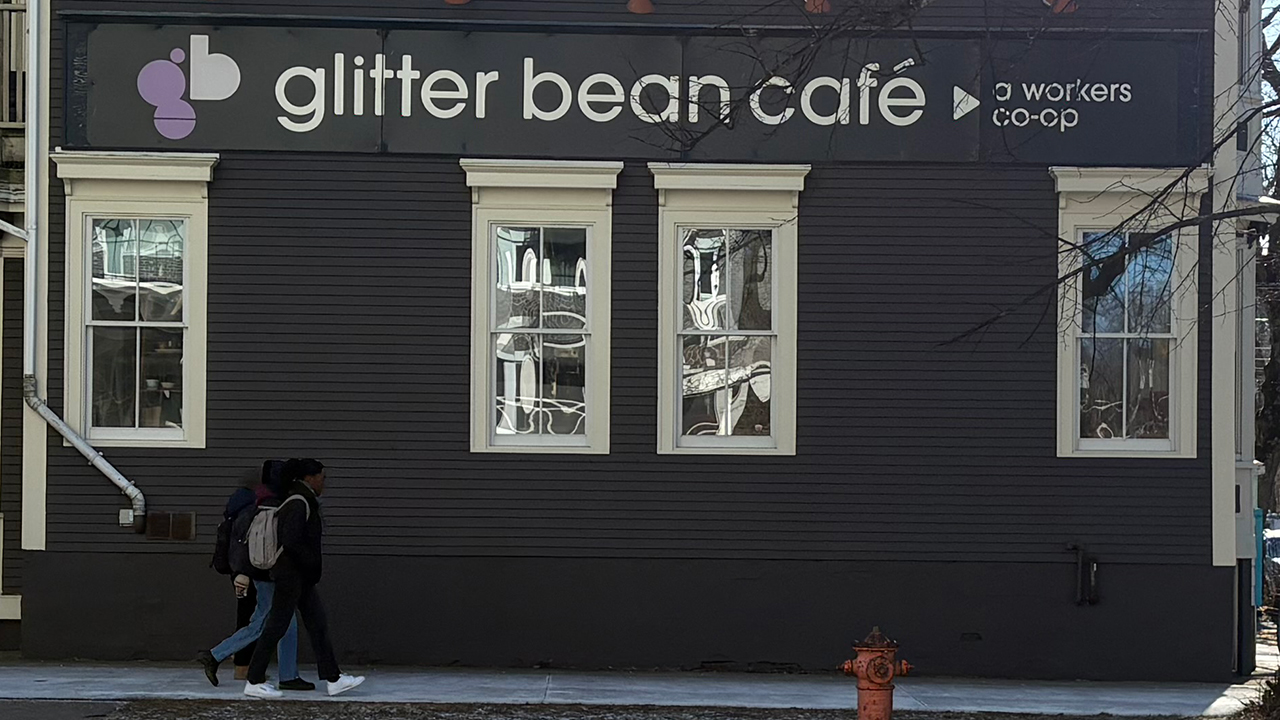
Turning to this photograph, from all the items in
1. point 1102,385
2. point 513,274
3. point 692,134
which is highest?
point 692,134

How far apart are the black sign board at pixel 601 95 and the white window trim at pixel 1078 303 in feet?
0.61

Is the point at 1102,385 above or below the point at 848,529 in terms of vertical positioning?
above

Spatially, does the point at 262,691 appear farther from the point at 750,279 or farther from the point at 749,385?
the point at 750,279

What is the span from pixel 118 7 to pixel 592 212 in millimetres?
4136

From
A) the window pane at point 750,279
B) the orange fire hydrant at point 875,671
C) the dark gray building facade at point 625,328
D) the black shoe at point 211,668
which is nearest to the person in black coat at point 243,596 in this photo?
the black shoe at point 211,668

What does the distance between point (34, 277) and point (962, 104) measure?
756cm

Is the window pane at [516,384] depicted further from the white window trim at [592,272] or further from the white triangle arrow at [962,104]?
the white triangle arrow at [962,104]

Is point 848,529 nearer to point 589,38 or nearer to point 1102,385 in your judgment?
point 1102,385

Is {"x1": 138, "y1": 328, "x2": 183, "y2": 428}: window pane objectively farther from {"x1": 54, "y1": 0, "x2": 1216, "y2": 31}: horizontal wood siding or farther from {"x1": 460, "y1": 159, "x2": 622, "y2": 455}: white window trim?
{"x1": 54, "y1": 0, "x2": 1216, "y2": 31}: horizontal wood siding

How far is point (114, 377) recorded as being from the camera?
12.1 m

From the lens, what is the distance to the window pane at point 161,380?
39.9 ft

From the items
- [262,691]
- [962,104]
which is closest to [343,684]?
[262,691]

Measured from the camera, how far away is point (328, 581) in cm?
1202

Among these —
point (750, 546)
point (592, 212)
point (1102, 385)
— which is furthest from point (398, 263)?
point (1102, 385)
